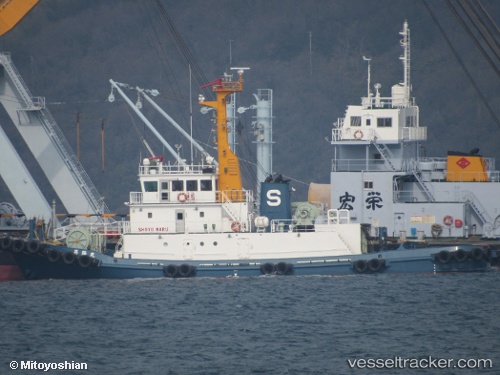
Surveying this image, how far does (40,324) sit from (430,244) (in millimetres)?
14858

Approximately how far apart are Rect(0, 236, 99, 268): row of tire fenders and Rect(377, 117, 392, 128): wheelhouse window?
1241 centimetres

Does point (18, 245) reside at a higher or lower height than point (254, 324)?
higher

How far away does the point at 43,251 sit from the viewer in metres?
40.8

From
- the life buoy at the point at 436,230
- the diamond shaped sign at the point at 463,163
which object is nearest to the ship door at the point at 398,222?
the life buoy at the point at 436,230

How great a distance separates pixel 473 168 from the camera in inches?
1861

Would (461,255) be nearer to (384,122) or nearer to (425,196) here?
(425,196)

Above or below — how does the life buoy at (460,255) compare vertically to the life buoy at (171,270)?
above

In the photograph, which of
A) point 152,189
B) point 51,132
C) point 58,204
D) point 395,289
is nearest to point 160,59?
point 58,204

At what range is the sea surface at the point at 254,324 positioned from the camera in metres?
29.4

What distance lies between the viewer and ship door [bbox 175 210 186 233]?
135 feet

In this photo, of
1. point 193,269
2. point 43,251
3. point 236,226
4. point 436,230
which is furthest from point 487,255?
point 43,251
